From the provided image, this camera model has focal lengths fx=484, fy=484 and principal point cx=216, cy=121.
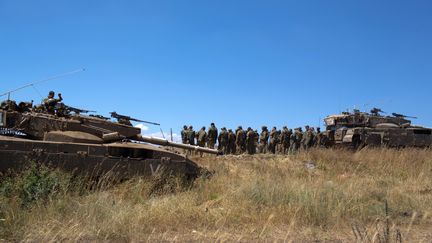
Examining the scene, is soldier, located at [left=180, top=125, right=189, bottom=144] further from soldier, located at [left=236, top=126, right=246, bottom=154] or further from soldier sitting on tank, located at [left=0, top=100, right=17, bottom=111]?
soldier sitting on tank, located at [left=0, top=100, right=17, bottom=111]

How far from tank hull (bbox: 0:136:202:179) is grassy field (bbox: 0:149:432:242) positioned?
0.41m

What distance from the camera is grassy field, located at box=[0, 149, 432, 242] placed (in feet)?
22.5

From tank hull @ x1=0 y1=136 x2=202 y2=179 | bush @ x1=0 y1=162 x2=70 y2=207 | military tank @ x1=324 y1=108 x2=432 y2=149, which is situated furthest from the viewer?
military tank @ x1=324 y1=108 x2=432 y2=149

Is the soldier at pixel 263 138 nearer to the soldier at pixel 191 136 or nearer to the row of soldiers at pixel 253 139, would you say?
the row of soldiers at pixel 253 139

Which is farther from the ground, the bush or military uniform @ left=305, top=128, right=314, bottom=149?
military uniform @ left=305, top=128, right=314, bottom=149

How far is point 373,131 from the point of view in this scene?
88.9ft

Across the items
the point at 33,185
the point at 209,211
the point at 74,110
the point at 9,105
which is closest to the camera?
the point at 209,211

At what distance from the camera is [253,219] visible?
816 centimetres

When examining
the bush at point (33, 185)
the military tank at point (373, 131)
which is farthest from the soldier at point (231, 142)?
the bush at point (33, 185)

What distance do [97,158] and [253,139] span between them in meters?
16.8

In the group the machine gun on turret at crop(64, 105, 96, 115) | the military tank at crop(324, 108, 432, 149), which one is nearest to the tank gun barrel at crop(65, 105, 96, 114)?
the machine gun on turret at crop(64, 105, 96, 115)

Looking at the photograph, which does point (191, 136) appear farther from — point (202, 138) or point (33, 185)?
point (33, 185)

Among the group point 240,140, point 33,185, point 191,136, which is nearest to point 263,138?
point 240,140

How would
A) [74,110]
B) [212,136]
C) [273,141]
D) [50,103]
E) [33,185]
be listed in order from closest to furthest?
1. [33,185]
2. [50,103]
3. [74,110]
4. [212,136]
5. [273,141]
